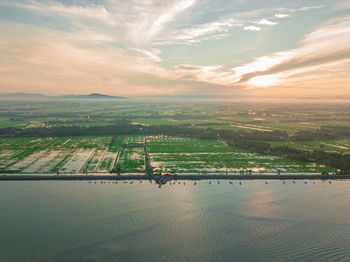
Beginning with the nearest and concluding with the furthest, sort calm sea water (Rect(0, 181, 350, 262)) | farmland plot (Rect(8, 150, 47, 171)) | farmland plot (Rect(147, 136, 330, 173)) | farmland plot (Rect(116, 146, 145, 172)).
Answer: calm sea water (Rect(0, 181, 350, 262)) < farmland plot (Rect(8, 150, 47, 171)) < farmland plot (Rect(147, 136, 330, 173)) < farmland plot (Rect(116, 146, 145, 172))

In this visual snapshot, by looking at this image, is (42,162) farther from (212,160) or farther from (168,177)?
(212,160)

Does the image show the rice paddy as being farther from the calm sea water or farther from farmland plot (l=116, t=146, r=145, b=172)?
the calm sea water

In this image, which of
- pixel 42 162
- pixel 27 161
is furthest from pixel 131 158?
pixel 27 161

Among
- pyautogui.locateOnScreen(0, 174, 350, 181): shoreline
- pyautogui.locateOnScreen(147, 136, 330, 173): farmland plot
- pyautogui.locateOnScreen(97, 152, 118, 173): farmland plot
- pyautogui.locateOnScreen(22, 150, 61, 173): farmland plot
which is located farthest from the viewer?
pyautogui.locateOnScreen(147, 136, 330, 173): farmland plot

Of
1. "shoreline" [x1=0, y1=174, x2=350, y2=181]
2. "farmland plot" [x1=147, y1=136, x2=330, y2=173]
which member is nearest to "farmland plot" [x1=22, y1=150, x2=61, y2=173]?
"shoreline" [x1=0, y1=174, x2=350, y2=181]

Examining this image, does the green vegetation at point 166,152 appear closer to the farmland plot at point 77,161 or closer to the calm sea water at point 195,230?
the farmland plot at point 77,161

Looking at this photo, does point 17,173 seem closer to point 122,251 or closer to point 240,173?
point 122,251

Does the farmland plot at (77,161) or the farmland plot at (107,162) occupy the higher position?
the farmland plot at (107,162)

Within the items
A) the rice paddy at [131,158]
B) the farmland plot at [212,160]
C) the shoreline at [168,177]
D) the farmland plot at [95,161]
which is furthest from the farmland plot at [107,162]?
the farmland plot at [212,160]

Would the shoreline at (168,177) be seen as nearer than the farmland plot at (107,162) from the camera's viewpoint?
Yes
